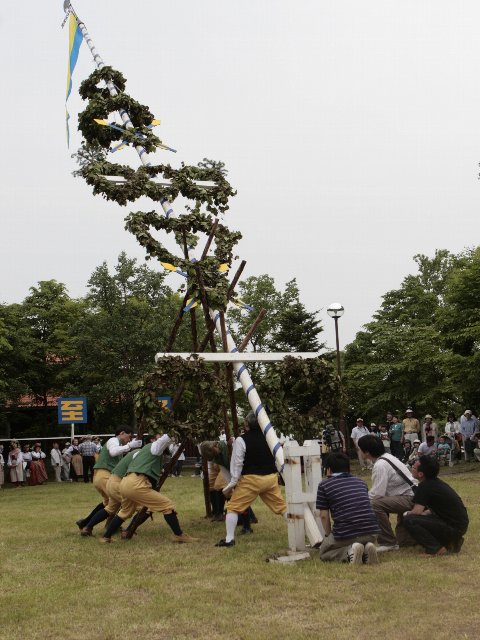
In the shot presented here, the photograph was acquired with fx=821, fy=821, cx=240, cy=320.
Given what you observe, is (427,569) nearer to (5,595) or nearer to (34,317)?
(5,595)

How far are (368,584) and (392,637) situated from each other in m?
1.89

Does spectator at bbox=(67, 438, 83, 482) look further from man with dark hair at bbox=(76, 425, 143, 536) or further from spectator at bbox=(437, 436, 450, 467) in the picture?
man with dark hair at bbox=(76, 425, 143, 536)

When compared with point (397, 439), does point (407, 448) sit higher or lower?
lower

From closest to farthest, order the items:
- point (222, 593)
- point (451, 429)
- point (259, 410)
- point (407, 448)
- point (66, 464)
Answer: point (222, 593), point (259, 410), point (407, 448), point (451, 429), point (66, 464)

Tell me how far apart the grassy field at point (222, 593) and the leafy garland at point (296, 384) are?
1688mm

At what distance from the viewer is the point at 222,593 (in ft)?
27.6

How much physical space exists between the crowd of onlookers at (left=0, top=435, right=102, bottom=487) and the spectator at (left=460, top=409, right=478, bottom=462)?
42.7 feet

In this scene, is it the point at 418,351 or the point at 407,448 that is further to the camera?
the point at 418,351

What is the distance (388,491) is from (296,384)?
2734 mm

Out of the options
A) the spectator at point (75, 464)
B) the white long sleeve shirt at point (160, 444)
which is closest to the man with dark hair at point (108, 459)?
the white long sleeve shirt at point (160, 444)

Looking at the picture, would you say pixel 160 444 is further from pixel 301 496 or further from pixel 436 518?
pixel 436 518

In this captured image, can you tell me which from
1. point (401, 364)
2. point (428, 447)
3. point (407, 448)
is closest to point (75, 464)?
point (407, 448)

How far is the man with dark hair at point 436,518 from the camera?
32.4 feet

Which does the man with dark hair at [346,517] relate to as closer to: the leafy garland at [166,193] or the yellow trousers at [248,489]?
the yellow trousers at [248,489]
